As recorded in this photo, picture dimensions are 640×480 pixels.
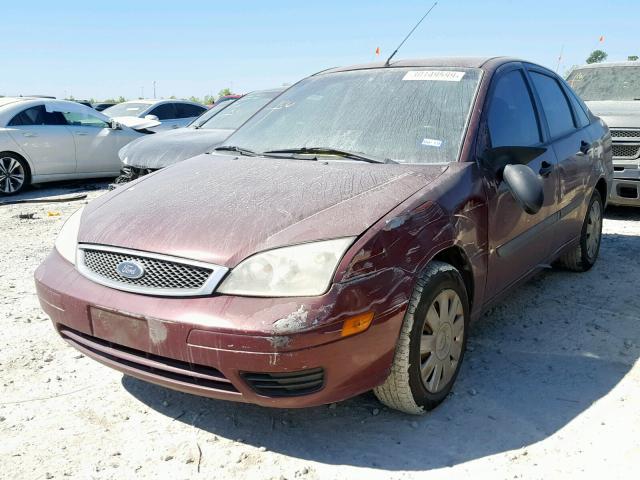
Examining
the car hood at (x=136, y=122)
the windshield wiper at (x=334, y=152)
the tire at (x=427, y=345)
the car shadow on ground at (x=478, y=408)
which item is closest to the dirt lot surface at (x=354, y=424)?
the car shadow on ground at (x=478, y=408)

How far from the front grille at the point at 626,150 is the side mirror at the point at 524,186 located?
4.60 metres

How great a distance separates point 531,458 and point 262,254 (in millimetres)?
1377

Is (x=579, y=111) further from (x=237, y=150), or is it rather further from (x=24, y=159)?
(x=24, y=159)

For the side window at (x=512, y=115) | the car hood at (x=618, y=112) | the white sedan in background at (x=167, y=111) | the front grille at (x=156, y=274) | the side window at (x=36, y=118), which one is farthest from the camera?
the white sedan in background at (x=167, y=111)

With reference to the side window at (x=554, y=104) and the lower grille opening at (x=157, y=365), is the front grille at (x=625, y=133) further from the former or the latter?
the lower grille opening at (x=157, y=365)

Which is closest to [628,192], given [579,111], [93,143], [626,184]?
[626,184]

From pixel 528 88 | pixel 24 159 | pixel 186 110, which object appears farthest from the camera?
pixel 186 110

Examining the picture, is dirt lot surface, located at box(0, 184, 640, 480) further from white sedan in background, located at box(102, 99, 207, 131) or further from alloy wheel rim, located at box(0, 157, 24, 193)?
white sedan in background, located at box(102, 99, 207, 131)

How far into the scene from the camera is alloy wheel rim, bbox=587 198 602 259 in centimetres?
493

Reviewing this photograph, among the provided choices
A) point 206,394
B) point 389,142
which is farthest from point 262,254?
point 389,142

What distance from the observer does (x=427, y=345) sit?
2.75m

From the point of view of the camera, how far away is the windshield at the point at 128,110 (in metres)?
13.4

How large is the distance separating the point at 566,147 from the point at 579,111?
2.75 feet

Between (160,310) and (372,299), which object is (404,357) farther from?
(160,310)
